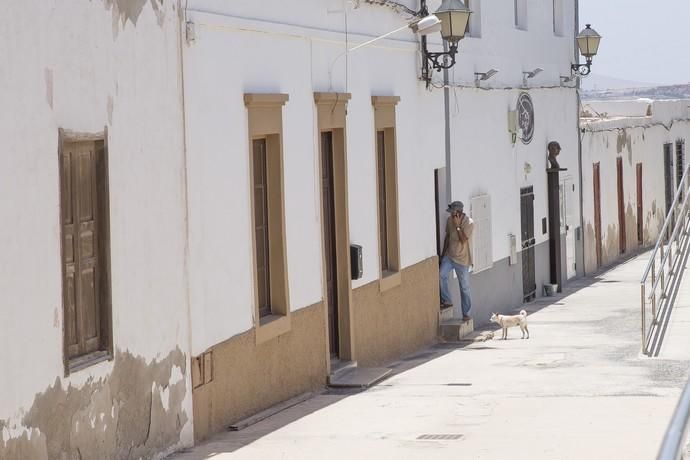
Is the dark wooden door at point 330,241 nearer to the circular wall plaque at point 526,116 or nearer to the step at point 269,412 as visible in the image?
the step at point 269,412

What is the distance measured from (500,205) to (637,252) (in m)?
13.8


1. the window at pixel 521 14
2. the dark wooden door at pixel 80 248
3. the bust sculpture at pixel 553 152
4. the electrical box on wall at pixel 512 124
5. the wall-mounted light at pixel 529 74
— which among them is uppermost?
the window at pixel 521 14

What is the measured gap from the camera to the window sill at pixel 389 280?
15031mm

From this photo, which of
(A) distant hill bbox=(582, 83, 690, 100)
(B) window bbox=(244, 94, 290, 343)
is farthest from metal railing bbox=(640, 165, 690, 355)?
(A) distant hill bbox=(582, 83, 690, 100)

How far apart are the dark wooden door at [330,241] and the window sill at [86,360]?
532 centimetres

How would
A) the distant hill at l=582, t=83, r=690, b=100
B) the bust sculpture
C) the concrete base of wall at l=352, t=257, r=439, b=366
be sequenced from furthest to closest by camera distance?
the distant hill at l=582, t=83, r=690, b=100, the bust sculpture, the concrete base of wall at l=352, t=257, r=439, b=366

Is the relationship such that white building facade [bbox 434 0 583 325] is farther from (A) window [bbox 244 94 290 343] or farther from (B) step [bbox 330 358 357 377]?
(A) window [bbox 244 94 290 343]

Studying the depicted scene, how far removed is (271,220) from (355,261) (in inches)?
84.1

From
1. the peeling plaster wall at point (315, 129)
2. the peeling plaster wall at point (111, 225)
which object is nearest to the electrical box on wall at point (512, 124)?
the peeling plaster wall at point (315, 129)

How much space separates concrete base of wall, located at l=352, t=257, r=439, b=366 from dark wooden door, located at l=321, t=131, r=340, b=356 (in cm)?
26

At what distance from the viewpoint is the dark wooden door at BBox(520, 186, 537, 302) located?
73.8ft

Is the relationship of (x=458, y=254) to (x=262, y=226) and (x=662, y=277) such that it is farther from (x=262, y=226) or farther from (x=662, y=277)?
(x=262, y=226)

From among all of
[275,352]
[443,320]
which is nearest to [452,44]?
[443,320]

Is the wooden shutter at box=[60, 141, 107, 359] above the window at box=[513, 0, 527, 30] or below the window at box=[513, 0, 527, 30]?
below
